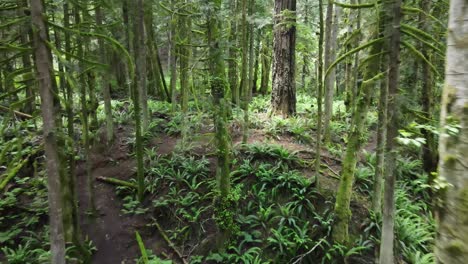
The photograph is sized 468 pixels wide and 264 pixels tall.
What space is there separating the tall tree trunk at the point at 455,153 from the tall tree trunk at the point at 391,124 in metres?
1.67

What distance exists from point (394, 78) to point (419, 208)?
224 inches

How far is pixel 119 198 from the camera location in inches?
340

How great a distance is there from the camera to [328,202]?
7508mm

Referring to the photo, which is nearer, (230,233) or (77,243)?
(77,243)

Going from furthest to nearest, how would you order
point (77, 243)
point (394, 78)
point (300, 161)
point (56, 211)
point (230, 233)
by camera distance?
point (300, 161) → point (230, 233) → point (77, 243) → point (56, 211) → point (394, 78)

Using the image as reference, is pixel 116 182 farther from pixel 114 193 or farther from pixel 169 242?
pixel 169 242

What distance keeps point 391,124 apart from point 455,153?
1906 mm

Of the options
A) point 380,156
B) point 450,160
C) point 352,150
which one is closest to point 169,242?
point 352,150

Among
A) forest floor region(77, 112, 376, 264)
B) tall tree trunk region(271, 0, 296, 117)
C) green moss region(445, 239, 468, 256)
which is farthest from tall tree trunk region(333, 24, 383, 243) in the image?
tall tree trunk region(271, 0, 296, 117)

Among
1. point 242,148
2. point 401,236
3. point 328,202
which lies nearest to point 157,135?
point 242,148

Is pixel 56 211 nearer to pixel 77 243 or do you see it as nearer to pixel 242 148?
pixel 77 243

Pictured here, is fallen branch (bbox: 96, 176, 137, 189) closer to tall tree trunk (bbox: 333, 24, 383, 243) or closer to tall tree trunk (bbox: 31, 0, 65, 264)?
tall tree trunk (bbox: 31, 0, 65, 264)

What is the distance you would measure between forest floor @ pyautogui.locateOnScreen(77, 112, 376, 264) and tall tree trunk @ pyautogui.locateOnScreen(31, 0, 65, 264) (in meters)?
3.04

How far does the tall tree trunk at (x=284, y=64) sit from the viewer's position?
34.7 ft
